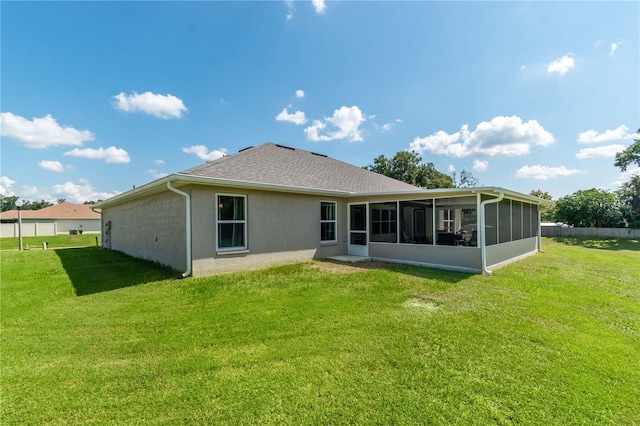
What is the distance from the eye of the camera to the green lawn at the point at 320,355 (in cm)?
230

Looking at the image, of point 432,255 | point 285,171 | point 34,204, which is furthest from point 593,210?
point 34,204

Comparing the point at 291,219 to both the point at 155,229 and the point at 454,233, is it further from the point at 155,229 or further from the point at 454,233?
the point at 454,233

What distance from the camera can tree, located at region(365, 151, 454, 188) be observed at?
33.1 metres

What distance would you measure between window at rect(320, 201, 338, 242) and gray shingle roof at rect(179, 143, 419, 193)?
2.33ft

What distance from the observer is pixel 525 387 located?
8.60 feet

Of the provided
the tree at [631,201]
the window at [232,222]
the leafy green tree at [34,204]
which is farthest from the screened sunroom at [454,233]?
the leafy green tree at [34,204]

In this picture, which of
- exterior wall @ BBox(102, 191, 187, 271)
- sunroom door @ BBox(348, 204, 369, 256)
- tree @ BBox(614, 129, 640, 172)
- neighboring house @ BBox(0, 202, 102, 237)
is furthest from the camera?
neighboring house @ BBox(0, 202, 102, 237)

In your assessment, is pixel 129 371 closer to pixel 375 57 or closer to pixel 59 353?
pixel 59 353

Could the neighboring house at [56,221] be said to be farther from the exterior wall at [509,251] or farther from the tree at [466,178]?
the tree at [466,178]

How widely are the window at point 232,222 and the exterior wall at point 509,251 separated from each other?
7585 mm

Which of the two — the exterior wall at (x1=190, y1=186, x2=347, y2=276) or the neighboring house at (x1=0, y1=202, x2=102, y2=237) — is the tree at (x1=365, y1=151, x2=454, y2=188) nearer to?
the exterior wall at (x1=190, y1=186, x2=347, y2=276)

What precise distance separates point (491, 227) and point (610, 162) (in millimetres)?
28314

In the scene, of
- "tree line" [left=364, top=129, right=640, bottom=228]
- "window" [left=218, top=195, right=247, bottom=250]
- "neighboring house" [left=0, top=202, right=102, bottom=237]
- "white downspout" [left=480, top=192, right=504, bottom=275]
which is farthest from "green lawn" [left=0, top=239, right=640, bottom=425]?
Answer: "neighboring house" [left=0, top=202, right=102, bottom=237]

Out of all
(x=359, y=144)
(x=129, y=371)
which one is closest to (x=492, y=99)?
(x=359, y=144)
